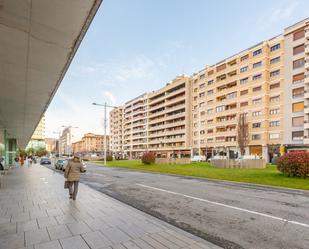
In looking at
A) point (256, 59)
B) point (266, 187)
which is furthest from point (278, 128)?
point (266, 187)

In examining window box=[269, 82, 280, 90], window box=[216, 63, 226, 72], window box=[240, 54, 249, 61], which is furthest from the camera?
window box=[216, 63, 226, 72]

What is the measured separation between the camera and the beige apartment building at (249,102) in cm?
4609

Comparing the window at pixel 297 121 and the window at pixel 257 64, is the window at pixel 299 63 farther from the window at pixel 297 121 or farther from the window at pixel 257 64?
the window at pixel 297 121

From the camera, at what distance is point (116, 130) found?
123688 mm

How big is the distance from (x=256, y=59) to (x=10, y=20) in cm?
5681

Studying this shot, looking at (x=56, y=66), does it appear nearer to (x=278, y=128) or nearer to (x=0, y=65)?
(x=0, y=65)

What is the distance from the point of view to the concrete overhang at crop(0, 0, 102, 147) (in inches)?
189

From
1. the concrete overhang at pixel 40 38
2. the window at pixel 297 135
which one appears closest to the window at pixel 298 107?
the window at pixel 297 135

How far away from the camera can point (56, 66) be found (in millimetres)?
7980

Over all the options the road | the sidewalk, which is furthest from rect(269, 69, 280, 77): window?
the sidewalk

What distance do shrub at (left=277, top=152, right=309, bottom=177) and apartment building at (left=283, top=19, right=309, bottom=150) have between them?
31.5 meters

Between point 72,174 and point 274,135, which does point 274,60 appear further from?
point 72,174

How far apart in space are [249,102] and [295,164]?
42141 millimetres

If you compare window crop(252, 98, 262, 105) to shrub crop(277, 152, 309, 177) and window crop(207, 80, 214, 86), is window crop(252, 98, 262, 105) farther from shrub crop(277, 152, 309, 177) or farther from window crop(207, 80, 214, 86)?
shrub crop(277, 152, 309, 177)
